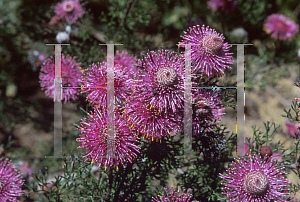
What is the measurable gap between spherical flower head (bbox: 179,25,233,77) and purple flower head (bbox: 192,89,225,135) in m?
0.07

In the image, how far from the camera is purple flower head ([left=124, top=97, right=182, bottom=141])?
60 cm

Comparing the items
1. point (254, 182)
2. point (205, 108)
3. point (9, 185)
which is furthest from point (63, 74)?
point (254, 182)

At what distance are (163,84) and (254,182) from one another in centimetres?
35

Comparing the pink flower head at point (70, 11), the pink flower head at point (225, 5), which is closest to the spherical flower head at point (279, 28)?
the pink flower head at point (225, 5)

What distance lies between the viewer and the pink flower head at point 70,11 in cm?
115

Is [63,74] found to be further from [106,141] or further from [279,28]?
[279,28]

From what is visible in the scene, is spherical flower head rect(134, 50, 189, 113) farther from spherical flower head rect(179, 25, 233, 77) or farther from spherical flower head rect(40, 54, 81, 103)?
spherical flower head rect(40, 54, 81, 103)

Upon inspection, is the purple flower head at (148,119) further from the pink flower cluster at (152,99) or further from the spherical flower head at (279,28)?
the spherical flower head at (279,28)

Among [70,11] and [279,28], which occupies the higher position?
[279,28]

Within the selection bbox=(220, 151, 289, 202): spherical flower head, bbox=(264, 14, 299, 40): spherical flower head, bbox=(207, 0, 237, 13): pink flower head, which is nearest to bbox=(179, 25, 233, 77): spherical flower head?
bbox=(220, 151, 289, 202): spherical flower head

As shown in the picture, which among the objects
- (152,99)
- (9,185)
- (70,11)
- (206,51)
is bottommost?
(9,185)

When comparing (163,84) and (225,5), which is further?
(225,5)

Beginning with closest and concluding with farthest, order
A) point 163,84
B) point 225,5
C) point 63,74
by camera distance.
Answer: point 163,84 < point 63,74 < point 225,5

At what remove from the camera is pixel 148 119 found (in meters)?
0.62
